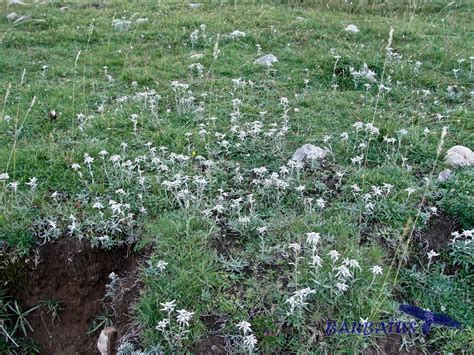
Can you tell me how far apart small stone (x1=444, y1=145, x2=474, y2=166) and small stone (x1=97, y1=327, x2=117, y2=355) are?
396 centimetres

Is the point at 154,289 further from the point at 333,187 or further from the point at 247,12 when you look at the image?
the point at 247,12

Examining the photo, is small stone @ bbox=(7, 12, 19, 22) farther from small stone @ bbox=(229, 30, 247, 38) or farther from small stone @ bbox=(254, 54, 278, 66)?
small stone @ bbox=(254, 54, 278, 66)

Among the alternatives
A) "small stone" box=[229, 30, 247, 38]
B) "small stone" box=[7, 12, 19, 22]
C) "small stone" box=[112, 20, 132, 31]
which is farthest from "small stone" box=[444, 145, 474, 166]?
"small stone" box=[7, 12, 19, 22]

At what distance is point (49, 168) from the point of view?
5637mm

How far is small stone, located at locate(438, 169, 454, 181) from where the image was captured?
→ 5286mm

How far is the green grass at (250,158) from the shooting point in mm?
4059

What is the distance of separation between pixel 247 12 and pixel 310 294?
7807 mm

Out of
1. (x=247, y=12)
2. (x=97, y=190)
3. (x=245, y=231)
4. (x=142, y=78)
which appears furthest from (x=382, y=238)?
(x=247, y=12)

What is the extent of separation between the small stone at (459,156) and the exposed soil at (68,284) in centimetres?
359

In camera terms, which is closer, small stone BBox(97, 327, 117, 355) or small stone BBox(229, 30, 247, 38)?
small stone BBox(97, 327, 117, 355)

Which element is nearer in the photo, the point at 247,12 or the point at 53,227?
the point at 53,227

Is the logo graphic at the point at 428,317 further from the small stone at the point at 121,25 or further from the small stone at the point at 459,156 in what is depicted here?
the small stone at the point at 121,25

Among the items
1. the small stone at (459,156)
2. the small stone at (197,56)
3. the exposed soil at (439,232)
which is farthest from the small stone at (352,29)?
the exposed soil at (439,232)

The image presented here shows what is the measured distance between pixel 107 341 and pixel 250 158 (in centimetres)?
256
